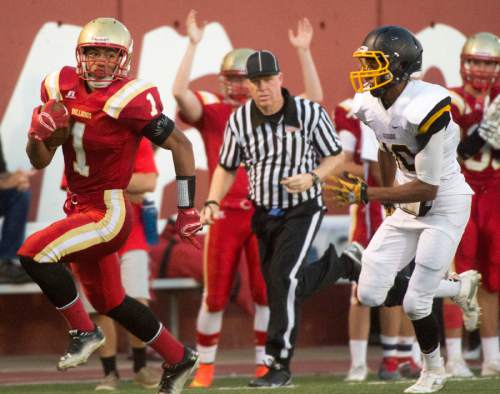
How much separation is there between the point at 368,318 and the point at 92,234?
2450mm

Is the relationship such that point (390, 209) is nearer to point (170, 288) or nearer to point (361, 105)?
point (361, 105)

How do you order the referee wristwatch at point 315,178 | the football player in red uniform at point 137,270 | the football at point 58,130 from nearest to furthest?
1. the football at point 58,130
2. the referee wristwatch at point 315,178
3. the football player in red uniform at point 137,270

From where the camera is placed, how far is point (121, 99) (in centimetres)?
590

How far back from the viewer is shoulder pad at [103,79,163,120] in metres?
5.89

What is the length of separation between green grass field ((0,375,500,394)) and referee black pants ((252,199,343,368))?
27cm

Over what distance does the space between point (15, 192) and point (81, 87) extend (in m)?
2.98

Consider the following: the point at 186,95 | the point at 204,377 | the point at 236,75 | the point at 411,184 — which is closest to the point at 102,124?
the point at 411,184

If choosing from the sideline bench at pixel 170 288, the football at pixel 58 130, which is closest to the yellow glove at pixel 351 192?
the football at pixel 58 130

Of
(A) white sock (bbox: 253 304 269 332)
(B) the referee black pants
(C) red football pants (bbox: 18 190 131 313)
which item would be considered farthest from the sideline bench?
(C) red football pants (bbox: 18 190 131 313)

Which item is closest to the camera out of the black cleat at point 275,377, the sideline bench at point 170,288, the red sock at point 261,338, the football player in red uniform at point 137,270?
the black cleat at point 275,377

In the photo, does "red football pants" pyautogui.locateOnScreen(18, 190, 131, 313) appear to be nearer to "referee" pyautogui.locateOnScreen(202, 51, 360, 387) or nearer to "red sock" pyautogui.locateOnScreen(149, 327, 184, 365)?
"red sock" pyautogui.locateOnScreen(149, 327, 184, 365)

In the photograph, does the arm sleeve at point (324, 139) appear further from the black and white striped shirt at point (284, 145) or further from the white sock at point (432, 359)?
the white sock at point (432, 359)

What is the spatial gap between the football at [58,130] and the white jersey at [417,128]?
4.48 feet

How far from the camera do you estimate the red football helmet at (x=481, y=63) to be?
26.0 ft
